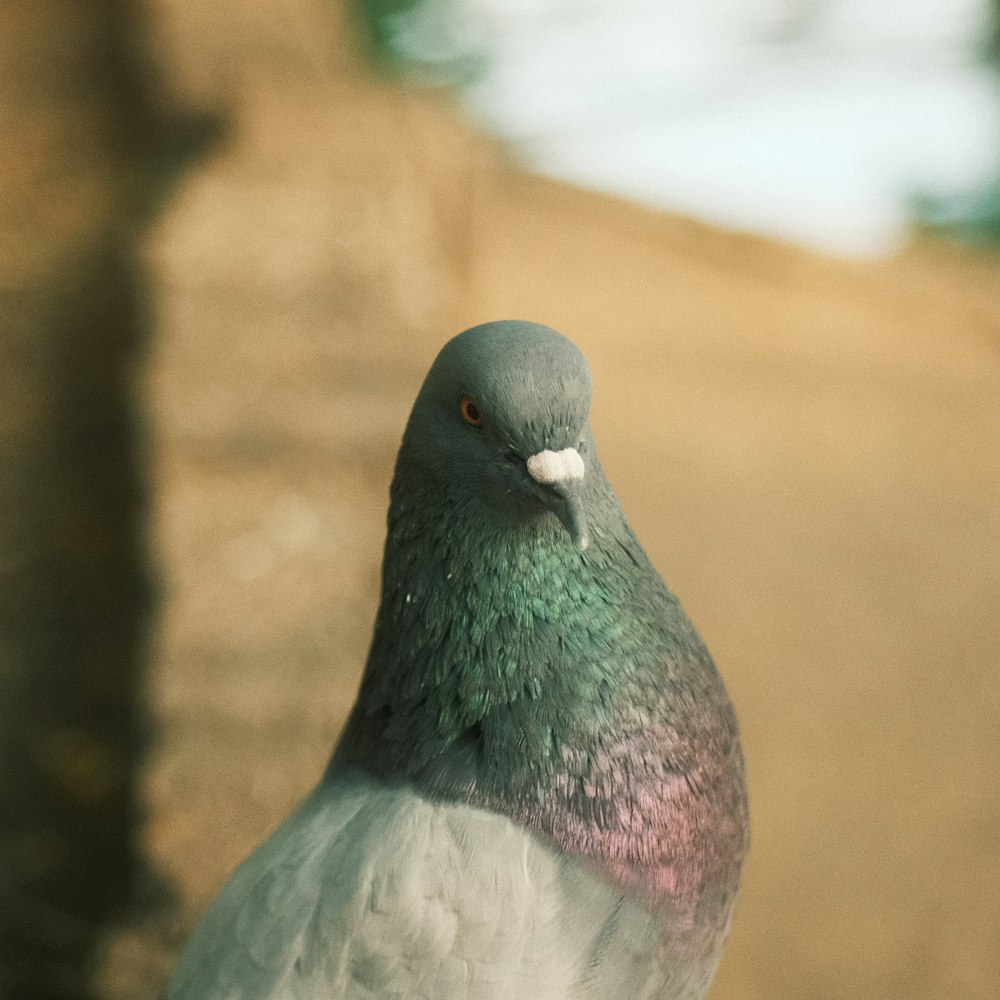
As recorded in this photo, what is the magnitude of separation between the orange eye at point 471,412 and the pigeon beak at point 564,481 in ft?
0.44

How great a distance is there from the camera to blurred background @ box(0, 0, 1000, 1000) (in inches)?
137

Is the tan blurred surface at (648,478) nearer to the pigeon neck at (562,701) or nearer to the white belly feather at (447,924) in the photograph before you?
the white belly feather at (447,924)

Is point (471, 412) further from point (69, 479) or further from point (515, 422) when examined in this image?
point (69, 479)

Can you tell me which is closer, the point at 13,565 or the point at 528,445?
the point at 528,445

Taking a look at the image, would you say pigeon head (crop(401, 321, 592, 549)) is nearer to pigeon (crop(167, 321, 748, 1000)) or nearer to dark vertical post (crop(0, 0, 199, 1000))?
pigeon (crop(167, 321, 748, 1000))

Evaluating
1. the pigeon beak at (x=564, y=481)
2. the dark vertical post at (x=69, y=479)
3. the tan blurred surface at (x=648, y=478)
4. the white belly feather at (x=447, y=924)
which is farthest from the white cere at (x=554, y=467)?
the dark vertical post at (x=69, y=479)

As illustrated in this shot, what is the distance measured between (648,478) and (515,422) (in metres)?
4.03

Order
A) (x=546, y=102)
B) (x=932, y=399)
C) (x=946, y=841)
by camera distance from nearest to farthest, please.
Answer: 1. (x=946, y=841)
2. (x=932, y=399)
3. (x=546, y=102)

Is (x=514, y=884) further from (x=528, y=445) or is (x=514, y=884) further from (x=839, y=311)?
(x=839, y=311)

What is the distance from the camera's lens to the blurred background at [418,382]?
11.4ft

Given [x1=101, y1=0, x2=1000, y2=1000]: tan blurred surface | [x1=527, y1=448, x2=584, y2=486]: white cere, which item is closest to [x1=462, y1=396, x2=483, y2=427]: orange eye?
[x1=527, y1=448, x2=584, y2=486]: white cere

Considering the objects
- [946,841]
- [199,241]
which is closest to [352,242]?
[199,241]

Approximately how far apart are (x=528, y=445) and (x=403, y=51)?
6065 mm

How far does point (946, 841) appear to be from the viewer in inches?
152
